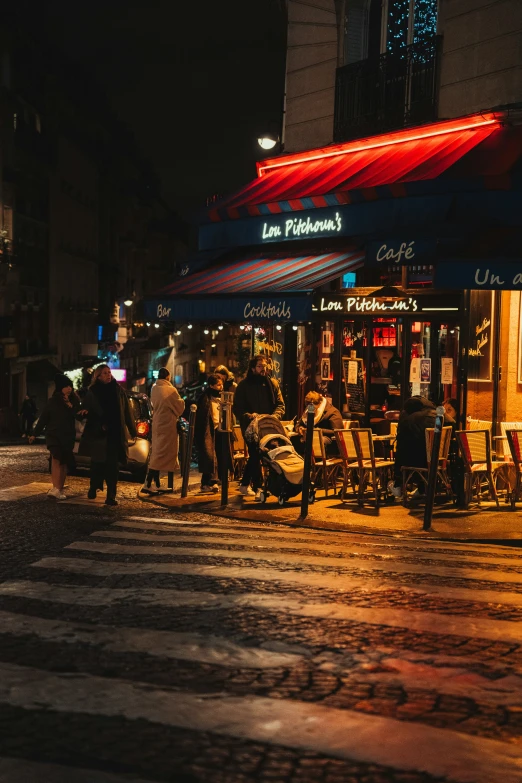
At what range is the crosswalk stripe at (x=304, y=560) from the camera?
9.07 meters

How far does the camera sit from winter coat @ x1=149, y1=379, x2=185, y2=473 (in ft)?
50.8

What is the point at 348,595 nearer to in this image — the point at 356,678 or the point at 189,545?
the point at 356,678

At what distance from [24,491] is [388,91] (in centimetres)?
891

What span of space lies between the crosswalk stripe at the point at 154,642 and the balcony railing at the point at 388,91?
12.4 m

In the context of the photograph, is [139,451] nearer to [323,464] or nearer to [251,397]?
[251,397]

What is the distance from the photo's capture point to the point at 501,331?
50.8 ft

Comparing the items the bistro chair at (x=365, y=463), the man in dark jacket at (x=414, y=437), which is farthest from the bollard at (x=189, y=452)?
the man in dark jacket at (x=414, y=437)

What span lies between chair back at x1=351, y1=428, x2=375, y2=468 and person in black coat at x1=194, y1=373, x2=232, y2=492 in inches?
86.4

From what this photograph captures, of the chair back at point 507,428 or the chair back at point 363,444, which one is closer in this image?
the chair back at point 363,444

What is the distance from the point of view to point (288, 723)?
529 cm

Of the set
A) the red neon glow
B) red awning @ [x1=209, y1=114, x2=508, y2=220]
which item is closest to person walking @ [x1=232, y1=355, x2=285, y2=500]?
red awning @ [x1=209, y1=114, x2=508, y2=220]

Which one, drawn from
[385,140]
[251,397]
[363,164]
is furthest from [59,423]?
[385,140]

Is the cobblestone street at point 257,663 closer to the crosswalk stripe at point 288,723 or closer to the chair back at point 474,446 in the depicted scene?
the crosswalk stripe at point 288,723

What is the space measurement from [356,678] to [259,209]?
14.3 meters
